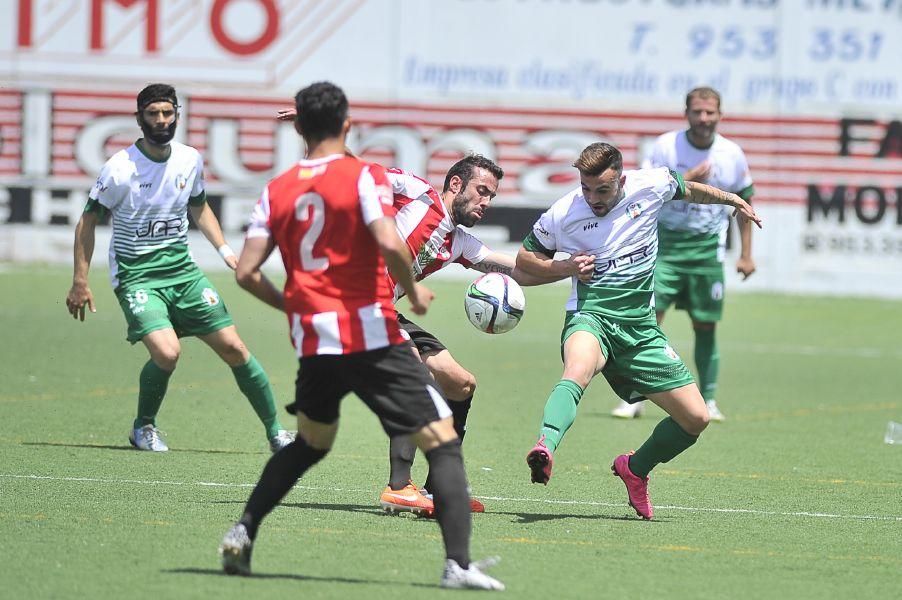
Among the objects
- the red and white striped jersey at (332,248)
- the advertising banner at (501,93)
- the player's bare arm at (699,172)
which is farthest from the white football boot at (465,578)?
the advertising banner at (501,93)

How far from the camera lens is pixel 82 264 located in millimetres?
9523

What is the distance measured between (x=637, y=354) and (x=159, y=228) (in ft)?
11.1

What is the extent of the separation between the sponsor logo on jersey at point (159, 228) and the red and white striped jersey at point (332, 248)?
394 centimetres

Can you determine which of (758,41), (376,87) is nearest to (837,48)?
(758,41)

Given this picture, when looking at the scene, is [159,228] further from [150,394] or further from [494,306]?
[494,306]

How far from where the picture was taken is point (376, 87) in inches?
952

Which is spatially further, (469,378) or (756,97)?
(756,97)

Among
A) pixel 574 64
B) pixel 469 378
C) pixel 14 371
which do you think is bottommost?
pixel 14 371

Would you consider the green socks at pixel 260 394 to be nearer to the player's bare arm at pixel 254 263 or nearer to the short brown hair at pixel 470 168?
the short brown hair at pixel 470 168

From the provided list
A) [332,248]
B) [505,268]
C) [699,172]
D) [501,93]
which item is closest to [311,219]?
[332,248]

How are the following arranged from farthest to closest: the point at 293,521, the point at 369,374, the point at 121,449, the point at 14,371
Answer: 1. the point at 14,371
2. the point at 121,449
3. the point at 293,521
4. the point at 369,374

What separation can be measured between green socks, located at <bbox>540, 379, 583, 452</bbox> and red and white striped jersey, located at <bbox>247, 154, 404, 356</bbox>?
1.75 m

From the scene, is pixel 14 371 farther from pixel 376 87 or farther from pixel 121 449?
pixel 376 87

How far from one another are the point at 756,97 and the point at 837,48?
1.41 metres
